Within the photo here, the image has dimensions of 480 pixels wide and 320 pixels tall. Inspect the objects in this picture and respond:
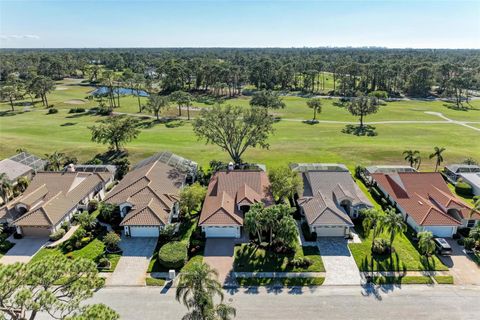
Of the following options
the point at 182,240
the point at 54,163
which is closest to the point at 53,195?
the point at 54,163

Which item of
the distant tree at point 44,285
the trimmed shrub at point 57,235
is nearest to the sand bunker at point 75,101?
the trimmed shrub at point 57,235

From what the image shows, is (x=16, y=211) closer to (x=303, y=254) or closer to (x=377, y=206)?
(x=303, y=254)

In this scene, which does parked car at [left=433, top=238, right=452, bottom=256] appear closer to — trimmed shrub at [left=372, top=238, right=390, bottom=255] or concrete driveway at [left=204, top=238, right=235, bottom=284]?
trimmed shrub at [left=372, top=238, right=390, bottom=255]

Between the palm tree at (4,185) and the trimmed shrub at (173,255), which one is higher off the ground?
the palm tree at (4,185)

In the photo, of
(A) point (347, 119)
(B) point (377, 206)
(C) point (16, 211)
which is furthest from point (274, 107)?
(C) point (16, 211)

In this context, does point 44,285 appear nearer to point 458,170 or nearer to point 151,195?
point 151,195

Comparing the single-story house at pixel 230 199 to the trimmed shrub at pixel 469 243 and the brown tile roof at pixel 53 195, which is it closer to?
the brown tile roof at pixel 53 195
